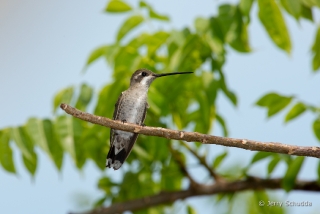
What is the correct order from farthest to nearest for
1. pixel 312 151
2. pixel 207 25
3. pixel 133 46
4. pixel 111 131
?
pixel 133 46
pixel 207 25
pixel 111 131
pixel 312 151

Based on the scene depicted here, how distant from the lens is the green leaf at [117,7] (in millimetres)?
6383

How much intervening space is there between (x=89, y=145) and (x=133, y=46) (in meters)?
1.35

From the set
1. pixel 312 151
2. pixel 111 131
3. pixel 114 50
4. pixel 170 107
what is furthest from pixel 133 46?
pixel 312 151

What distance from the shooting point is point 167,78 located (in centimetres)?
579

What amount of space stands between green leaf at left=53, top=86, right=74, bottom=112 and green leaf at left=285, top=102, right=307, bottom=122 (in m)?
2.56

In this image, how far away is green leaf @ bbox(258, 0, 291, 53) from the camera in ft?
18.0

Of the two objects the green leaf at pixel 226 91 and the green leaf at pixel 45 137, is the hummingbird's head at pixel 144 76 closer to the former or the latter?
the green leaf at pixel 226 91

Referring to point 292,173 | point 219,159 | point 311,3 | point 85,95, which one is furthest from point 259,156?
point 85,95

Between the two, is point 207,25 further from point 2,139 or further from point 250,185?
point 2,139

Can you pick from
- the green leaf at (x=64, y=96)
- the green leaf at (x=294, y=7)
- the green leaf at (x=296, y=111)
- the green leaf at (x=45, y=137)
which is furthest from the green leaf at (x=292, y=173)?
the green leaf at (x=64, y=96)

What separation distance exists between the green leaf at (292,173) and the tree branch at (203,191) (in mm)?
564

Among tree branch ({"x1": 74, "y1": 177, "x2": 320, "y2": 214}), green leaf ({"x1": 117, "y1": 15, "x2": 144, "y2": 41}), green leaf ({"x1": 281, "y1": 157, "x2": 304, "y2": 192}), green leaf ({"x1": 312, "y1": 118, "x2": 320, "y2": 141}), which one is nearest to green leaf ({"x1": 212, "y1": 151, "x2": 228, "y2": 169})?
tree branch ({"x1": 74, "y1": 177, "x2": 320, "y2": 214})

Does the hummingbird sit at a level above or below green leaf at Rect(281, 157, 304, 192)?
above

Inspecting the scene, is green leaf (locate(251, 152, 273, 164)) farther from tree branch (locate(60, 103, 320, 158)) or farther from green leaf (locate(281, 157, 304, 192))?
tree branch (locate(60, 103, 320, 158))
